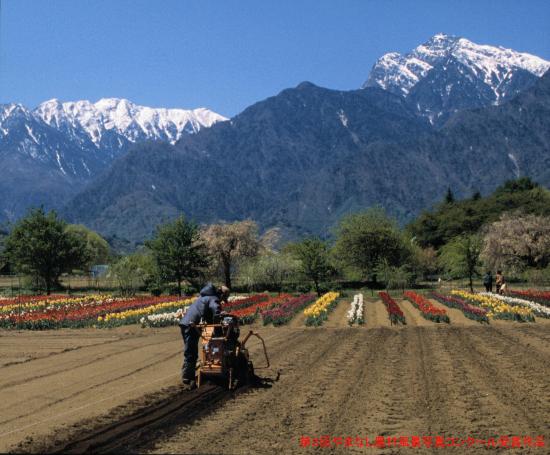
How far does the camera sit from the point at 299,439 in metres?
8.60

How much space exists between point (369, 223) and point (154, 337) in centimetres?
4776

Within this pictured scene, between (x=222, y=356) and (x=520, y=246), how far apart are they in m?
56.3

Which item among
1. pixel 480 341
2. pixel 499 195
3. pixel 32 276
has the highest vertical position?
pixel 499 195

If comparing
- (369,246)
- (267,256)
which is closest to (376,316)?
(267,256)

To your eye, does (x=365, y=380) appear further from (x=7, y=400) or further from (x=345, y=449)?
(x=7, y=400)

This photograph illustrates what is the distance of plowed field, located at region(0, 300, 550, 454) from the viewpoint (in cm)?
882

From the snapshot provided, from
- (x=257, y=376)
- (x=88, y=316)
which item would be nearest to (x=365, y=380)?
(x=257, y=376)

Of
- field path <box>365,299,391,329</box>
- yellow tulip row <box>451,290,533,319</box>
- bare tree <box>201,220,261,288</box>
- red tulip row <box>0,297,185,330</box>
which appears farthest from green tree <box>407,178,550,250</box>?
red tulip row <box>0,297,185,330</box>

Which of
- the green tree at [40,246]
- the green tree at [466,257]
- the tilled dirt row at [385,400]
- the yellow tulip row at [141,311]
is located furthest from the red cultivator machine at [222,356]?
the green tree at [40,246]

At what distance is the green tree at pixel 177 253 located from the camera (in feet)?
153

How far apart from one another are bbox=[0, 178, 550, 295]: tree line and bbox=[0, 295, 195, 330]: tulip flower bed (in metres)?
7.88

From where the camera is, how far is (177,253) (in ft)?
152

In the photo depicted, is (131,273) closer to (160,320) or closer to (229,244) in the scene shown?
(229,244)

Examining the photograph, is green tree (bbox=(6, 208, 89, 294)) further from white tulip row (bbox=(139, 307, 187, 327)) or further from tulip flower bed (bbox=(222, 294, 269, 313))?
white tulip row (bbox=(139, 307, 187, 327))
